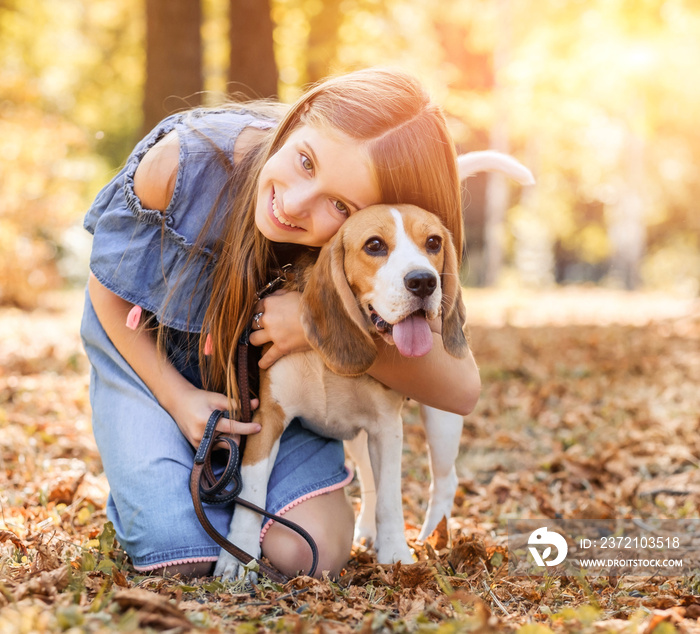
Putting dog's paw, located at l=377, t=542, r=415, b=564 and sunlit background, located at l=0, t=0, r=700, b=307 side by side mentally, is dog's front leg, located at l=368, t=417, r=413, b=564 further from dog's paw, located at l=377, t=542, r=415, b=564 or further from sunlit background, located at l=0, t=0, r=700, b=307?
sunlit background, located at l=0, t=0, r=700, b=307

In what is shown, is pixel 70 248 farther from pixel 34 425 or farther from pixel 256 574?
pixel 256 574

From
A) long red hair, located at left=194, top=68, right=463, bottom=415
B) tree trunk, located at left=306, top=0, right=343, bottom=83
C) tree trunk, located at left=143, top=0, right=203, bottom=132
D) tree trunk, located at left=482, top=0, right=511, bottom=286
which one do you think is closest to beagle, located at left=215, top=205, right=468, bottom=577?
long red hair, located at left=194, top=68, right=463, bottom=415

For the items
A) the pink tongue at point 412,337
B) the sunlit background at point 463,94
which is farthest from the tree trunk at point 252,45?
the pink tongue at point 412,337

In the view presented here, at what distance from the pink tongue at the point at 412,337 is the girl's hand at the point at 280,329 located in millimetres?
391

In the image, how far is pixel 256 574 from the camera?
8.11 ft

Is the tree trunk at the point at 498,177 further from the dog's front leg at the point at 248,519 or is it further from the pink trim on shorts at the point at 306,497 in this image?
the dog's front leg at the point at 248,519

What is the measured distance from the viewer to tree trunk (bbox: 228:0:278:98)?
726cm

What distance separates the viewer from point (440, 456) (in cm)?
303

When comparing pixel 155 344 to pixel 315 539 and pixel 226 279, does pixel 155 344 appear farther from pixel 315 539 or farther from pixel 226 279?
pixel 315 539

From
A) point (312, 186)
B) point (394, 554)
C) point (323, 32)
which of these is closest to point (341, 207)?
point (312, 186)

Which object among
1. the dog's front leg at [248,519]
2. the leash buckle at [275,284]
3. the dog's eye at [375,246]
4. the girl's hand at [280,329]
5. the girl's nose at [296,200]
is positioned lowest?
the dog's front leg at [248,519]

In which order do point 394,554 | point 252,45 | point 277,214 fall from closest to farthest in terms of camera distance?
point 277,214 → point 394,554 → point 252,45

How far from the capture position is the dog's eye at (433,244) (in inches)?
95.8

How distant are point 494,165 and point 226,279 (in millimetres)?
1217
